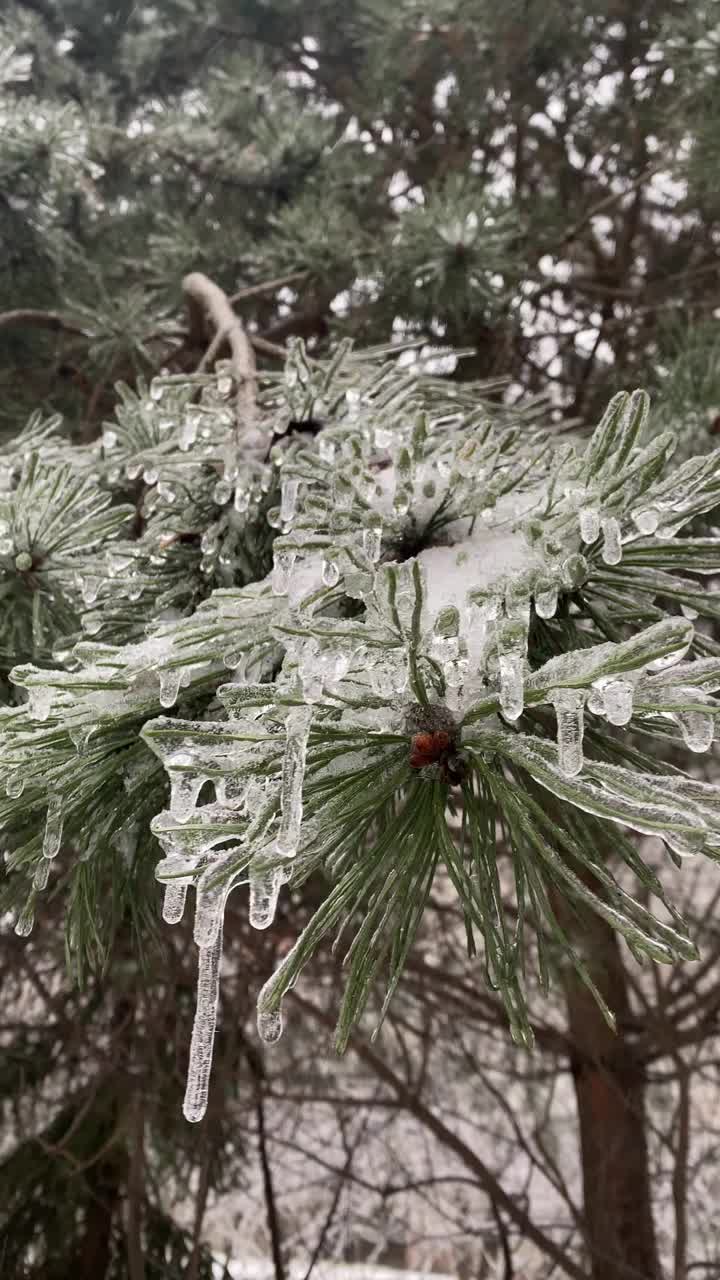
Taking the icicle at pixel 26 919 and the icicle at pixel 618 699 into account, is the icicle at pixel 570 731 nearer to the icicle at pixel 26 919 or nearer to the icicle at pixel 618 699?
the icicle at pixel 618 699

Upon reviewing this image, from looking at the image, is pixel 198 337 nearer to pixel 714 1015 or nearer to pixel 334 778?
pixel 334 778

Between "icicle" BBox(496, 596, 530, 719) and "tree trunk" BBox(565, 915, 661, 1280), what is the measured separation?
1382 mm

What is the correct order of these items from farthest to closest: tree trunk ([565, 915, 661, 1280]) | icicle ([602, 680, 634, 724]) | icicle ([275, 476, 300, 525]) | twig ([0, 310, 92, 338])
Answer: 1. tree trunk ([565, 915, 661, 1280])
2. twig ([0, 310, 92, 338])
3. icicle ([275, 476, 300, 525])
4. icicle ([602, 680, 634, 724])

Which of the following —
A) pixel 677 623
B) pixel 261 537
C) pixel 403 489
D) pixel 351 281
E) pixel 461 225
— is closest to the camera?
pixel 677 623

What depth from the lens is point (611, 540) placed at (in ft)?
1.43

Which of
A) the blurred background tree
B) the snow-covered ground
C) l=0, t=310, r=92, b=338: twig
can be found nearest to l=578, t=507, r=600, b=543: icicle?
the blurred background tree

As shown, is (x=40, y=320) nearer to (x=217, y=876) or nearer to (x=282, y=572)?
(x=282, y=572)

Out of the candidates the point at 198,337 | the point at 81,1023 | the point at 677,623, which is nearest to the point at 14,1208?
the point at 81,1023

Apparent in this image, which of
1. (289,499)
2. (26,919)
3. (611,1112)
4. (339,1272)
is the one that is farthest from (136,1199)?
(289,499)

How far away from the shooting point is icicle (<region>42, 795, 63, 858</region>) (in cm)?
47

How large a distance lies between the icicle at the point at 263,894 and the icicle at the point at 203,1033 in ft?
0.14

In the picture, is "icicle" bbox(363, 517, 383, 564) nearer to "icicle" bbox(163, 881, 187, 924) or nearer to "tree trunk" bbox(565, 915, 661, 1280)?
"icicle" bbox(163, 881, 187, 924)

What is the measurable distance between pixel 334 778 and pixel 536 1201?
3.43 metres

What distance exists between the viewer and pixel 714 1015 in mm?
1604
